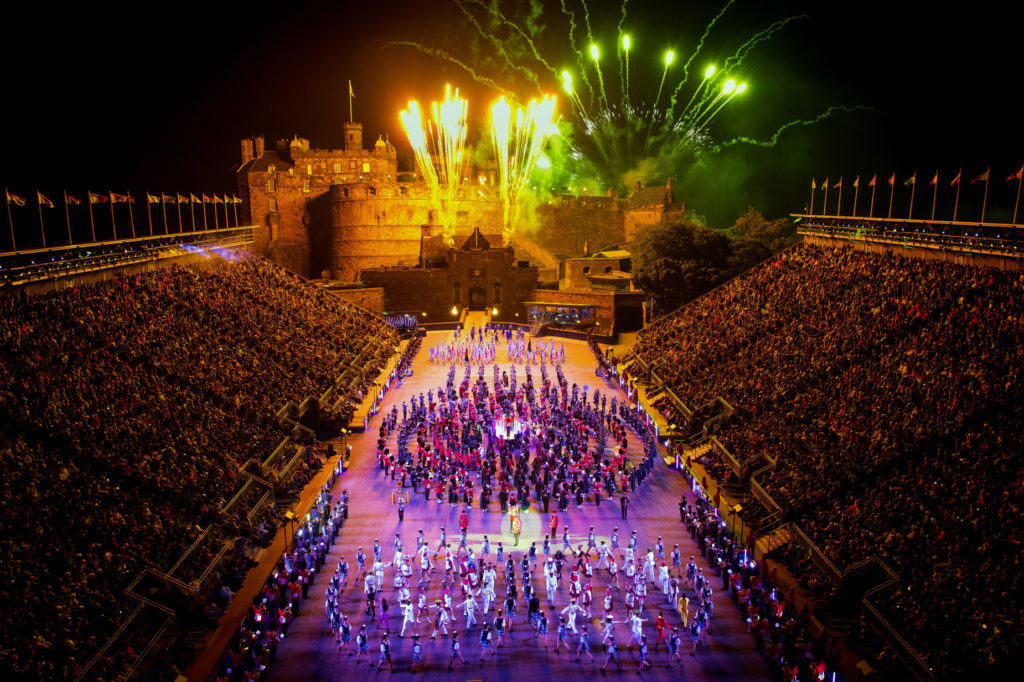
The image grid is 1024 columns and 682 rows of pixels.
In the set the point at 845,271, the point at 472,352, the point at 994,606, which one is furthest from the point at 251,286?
the point at 994,606

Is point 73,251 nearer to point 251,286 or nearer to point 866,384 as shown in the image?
point 251,286

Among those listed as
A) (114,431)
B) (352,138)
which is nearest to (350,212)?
(352,138)

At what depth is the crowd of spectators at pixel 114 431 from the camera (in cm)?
1475

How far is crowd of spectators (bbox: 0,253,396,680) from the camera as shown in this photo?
48.4 ft

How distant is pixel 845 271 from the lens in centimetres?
3394

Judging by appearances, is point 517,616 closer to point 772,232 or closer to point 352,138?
point 772,232

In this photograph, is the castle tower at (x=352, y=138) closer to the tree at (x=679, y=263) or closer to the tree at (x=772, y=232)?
the tree at (x=679, y=263)

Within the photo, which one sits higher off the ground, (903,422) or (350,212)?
(350,212)

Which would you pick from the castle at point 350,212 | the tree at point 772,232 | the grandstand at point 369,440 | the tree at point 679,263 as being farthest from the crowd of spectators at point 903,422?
the castle at point 350,212

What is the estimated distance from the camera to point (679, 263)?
52406 mm

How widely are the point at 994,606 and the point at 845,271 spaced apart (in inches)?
885

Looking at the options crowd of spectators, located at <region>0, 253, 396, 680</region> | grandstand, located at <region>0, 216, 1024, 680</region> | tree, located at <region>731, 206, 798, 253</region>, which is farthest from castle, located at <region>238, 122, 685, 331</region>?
crowd of spectators, located at <region>0, 253, 396, 680</region>

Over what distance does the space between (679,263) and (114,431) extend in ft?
133

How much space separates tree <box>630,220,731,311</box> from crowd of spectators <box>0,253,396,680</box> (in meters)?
26.5
